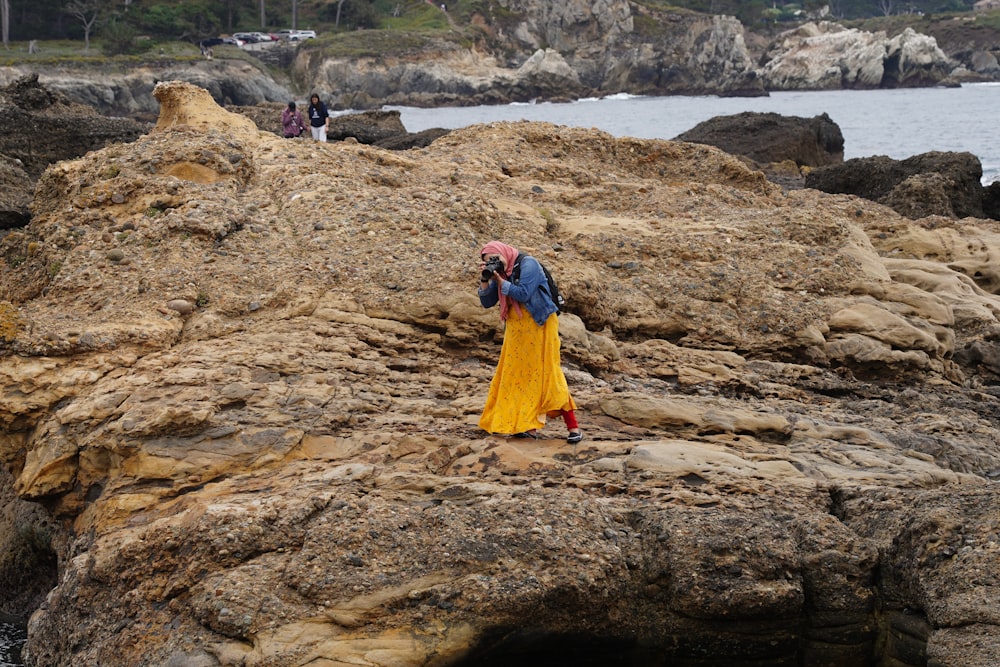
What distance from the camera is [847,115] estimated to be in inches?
2256

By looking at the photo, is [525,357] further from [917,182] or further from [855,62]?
[855,62]

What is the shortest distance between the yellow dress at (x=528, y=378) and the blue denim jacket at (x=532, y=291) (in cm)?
7

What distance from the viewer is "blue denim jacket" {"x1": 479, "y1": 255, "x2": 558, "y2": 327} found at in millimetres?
7320

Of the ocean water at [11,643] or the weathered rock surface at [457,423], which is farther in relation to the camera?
the ocean water at [11,643]

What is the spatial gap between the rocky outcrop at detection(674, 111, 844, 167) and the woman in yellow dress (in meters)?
16.9

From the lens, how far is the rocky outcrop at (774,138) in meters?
23.8

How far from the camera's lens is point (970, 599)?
5844 mm

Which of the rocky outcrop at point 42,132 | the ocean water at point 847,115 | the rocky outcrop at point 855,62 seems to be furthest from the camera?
the rocky outcrop at point 855,62

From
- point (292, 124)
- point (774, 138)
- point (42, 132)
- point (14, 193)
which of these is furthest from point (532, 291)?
point (774, 138)

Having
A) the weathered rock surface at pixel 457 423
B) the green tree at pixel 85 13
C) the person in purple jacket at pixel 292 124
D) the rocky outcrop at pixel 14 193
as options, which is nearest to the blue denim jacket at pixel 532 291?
the weathered rock surface at pixel 457 423

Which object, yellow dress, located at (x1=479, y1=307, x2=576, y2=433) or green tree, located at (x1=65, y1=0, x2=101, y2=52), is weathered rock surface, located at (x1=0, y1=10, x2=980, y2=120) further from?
yellow dress, located at (x1=479, y1=307, x2=576, y2=433)

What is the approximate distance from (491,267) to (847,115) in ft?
178

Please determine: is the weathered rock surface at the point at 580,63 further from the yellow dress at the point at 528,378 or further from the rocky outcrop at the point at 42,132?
the yellow dress at the point at 528,378

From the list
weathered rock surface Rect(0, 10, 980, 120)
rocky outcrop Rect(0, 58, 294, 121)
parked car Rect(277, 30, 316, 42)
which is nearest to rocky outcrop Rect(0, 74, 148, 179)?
rocky outcrop Rect(0, 58, 294, 121)
